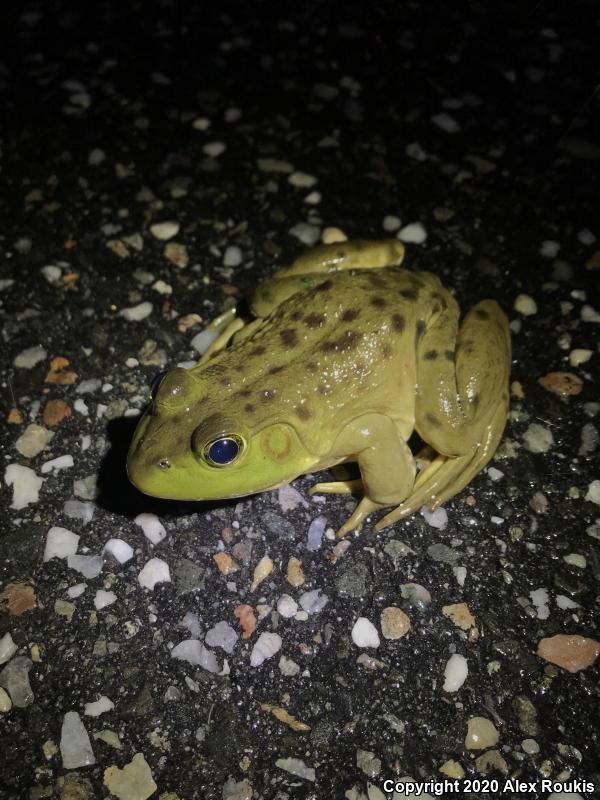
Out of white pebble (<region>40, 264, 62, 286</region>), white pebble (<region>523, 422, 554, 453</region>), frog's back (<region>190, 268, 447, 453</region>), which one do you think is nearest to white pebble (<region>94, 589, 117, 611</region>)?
frog's back (<region>190, 268, 447, 453</region>)

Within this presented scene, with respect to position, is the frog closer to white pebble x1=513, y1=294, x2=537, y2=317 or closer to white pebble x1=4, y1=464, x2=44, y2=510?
white pebble x1=513, y1=294, x2=537, y2=317

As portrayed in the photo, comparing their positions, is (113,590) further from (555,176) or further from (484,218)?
(555,176)

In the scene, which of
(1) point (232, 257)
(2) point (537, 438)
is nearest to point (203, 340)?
(1) point (232, 257)

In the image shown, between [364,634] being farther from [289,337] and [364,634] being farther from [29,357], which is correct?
[29,357]

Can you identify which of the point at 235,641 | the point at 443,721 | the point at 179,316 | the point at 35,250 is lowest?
the point at 443,721

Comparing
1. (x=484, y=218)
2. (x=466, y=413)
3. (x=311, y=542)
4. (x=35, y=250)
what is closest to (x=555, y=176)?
(x=484, y=218)

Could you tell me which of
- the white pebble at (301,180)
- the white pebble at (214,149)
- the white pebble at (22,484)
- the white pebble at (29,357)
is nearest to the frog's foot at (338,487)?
the white pebble at (22,484)
